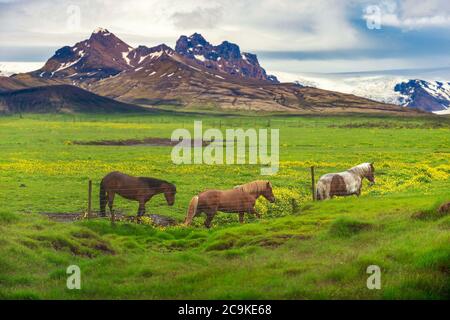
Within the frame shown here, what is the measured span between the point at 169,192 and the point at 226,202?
444 centimetres

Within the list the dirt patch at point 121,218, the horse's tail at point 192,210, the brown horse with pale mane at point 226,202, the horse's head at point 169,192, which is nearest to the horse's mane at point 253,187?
the brown horse with pale mane at point 226,202

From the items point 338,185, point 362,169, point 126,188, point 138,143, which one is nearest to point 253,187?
point 338,185

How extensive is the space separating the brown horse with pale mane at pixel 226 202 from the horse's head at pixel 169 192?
3.56 m

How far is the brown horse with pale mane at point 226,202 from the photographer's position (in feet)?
86.6

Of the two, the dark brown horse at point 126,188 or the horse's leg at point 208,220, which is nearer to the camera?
the horse's leg at point 208,220

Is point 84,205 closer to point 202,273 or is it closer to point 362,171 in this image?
point 362,171

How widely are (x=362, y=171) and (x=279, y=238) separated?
46.7 ft

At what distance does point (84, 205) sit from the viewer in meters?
32.0

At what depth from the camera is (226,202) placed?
88.1 feet

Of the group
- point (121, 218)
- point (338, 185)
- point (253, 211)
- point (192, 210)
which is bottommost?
point (121, 218)

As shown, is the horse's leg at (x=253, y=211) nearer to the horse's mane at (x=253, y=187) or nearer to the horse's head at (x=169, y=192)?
the horse's mane at (x=253, y=187)

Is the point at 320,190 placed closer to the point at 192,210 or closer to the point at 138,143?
the point at 192,210

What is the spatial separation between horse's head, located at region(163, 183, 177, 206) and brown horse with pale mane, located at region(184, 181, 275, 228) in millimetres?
3556
